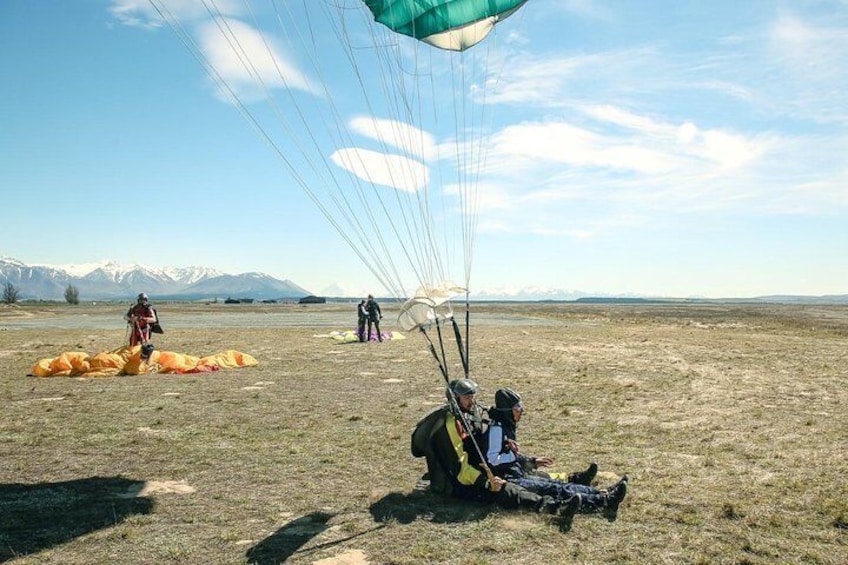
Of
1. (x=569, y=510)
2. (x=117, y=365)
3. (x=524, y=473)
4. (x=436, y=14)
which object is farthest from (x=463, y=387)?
(x=117, y=365)

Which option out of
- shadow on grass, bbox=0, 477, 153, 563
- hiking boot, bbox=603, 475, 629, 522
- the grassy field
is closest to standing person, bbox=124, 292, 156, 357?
the grassy field

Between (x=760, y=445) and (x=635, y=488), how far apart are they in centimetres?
364

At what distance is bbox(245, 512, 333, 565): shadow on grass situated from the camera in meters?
5.85

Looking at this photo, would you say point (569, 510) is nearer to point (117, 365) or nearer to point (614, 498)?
point (614, 498)

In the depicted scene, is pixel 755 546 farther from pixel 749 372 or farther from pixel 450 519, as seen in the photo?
pixel 749 372

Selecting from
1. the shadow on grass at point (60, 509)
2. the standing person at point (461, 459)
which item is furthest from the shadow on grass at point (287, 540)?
the shadow on grass at point (60, 509)

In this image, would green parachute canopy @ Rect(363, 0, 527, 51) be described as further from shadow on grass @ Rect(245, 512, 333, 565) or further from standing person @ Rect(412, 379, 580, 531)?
shadow on grass @ Rect(245, 512, 333, 565)

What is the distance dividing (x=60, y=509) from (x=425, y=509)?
174 inches

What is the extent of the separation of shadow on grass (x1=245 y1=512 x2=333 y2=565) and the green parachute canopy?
26.6 feet

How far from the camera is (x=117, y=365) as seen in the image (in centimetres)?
1867

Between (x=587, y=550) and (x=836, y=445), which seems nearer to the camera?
(x=587, y=550)

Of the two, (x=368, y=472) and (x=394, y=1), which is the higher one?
(x=394, y=1)

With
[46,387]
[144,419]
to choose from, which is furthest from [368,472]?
[46,387]

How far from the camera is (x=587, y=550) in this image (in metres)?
5.94
